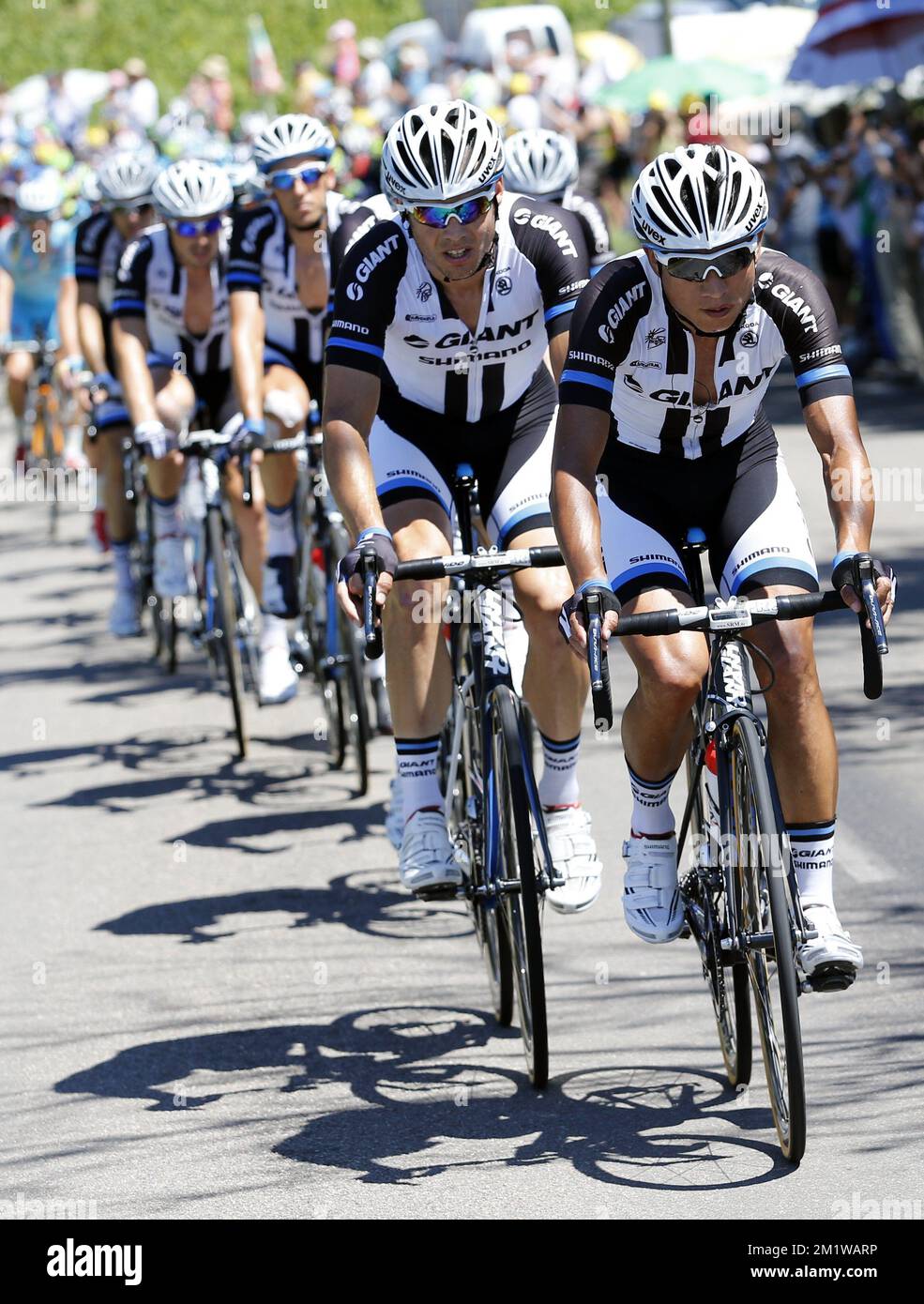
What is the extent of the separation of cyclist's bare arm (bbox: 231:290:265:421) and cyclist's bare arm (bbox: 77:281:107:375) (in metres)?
3.08

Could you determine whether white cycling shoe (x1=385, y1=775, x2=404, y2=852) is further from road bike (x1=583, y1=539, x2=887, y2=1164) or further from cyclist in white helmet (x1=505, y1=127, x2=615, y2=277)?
cyclist in white helmet (x1=505, y1=127, x2=615, y2=277)

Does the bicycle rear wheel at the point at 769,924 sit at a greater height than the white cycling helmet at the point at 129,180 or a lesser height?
lesser

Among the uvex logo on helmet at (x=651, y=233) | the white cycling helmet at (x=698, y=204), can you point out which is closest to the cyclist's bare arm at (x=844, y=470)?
the white cycling helmet at (x=698, y=204)

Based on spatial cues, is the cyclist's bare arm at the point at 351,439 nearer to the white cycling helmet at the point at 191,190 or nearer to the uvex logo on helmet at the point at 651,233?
the uvex logo on helmet at the point at 651,233

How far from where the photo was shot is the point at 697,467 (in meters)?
5.43

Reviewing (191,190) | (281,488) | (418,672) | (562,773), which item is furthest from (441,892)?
(191,190)

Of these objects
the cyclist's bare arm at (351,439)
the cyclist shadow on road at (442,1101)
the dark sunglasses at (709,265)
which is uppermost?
the dark sunglasses at (709,265)

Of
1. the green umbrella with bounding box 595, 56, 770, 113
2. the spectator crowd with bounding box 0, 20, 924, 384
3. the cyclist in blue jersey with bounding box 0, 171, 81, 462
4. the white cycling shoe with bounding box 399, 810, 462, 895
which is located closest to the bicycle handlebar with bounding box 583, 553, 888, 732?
the white cycling shoe with bounding box 399, 810, 462, 895

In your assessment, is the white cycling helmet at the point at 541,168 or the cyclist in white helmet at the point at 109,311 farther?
the cyclist in white helmet at the point at 109,311

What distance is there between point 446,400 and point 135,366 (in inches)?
159

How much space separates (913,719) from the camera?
9.18 meters

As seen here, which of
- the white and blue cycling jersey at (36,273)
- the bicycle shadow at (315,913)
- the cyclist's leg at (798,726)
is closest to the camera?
the cyclist's leg at (798,726)

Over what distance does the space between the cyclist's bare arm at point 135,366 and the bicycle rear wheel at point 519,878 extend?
15.2 feet

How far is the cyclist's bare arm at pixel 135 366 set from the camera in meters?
9.97
